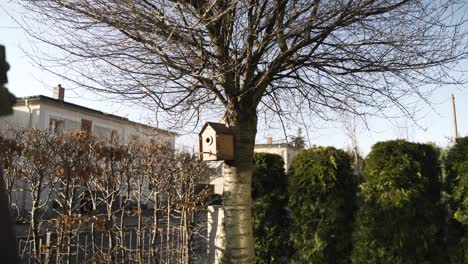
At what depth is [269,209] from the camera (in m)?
6.24

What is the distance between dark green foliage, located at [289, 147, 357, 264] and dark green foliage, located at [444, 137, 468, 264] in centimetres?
122

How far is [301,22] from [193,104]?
1.67 metres

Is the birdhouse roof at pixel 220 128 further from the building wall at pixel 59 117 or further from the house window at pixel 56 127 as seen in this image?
the building wall at pixel 59 117

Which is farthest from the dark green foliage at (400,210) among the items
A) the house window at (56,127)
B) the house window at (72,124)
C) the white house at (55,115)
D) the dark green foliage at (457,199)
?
the house window at (72,124)

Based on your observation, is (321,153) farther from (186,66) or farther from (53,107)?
(53,107)

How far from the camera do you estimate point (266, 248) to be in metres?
6.16

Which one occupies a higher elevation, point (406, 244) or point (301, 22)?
point (301, 22)

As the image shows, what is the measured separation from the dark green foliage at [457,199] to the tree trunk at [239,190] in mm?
2698

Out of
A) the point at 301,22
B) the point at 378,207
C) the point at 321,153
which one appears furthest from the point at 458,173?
the point at 301,22

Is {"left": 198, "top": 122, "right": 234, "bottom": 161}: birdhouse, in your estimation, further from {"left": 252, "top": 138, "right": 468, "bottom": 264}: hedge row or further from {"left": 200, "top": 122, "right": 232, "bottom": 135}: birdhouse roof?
{"left": 252, "top": 138, "right": 468, "bottom": 264}: hedge row

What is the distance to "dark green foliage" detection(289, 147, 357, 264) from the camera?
5.65 meters

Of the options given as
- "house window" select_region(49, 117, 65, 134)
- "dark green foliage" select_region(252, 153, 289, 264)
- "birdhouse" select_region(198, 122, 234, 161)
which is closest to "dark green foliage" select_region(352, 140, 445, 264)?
"dark green foliage" select_region(252, 153, 289, 264)

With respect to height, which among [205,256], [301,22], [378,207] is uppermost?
[301,22]

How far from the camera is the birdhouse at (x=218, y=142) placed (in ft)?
13.3
